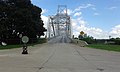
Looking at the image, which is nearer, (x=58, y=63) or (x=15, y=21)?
(x=58, y=63)

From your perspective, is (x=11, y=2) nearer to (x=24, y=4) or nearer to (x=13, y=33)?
(x=24, y=4)

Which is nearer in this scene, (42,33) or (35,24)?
(35,24)

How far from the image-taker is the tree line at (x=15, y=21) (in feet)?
249

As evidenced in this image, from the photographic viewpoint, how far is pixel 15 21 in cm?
7606

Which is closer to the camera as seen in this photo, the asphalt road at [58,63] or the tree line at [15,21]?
the asphalt road at [58,63]

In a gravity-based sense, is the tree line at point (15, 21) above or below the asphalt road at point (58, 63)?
above

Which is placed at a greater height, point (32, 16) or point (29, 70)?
point (32, 16)

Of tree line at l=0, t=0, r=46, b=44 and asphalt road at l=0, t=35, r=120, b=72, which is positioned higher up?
tree line at l=0, t=0, r=46, b=44

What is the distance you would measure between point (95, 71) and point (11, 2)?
224ft

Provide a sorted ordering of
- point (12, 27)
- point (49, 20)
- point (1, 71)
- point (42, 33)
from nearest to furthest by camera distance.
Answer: point (1, 71), point (12, 27), point (42, 33), point (49, 20)

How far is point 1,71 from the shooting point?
14883 millimetres

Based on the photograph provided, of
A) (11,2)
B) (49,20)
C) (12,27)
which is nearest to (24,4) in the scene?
(11,2)

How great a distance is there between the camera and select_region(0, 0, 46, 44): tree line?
75.9m

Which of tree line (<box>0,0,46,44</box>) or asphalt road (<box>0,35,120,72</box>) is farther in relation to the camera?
tree line (<box>0,0,46,44</box>)
